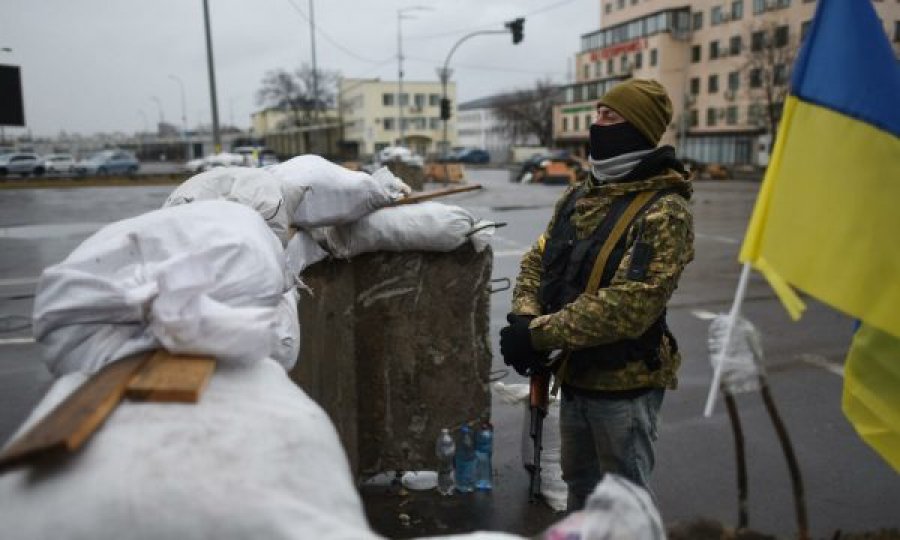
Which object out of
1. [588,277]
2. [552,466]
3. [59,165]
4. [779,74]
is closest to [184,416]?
[588,277]

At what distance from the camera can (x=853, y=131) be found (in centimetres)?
152

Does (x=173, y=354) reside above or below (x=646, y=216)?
below

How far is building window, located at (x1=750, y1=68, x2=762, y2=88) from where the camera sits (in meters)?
48.3

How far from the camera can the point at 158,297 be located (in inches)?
57.7

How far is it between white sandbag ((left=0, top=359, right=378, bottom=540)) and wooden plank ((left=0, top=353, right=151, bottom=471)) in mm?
32

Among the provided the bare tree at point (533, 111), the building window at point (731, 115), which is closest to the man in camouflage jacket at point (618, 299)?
the building window at point (731, 115)

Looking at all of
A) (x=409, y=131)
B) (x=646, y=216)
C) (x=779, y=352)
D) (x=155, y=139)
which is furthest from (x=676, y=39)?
(x=155, y=139)

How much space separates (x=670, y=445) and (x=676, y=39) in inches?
2452

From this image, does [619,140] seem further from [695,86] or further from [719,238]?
[695,86]

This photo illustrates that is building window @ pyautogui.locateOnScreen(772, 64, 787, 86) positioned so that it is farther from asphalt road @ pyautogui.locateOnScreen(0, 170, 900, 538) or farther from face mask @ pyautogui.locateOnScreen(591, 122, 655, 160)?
face mask @ pyautogui.locateOnScreen(591, 122, 655, 160)

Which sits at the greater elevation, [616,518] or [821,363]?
[616,518]

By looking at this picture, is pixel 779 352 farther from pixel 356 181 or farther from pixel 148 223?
pixel 148 223

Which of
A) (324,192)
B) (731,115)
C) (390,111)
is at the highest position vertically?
(390,111)

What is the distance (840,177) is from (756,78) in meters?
53.5
